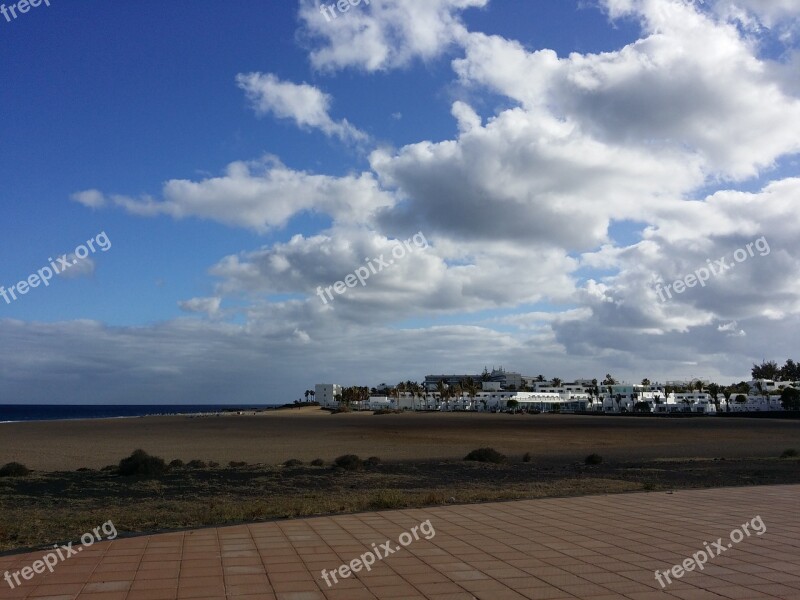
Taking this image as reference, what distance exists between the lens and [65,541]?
8.18m

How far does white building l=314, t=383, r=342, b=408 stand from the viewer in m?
167

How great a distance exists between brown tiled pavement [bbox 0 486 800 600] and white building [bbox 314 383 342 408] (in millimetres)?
157121

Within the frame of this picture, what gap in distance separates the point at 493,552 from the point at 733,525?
3861 millimetres

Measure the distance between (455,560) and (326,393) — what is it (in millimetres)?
A: 168429

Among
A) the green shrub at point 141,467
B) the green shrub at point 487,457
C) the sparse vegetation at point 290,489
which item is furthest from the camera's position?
the green shrub at point 487,457

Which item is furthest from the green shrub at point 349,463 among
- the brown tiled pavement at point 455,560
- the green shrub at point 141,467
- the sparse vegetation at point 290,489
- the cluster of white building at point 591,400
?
the cluster of white building at point 591,400

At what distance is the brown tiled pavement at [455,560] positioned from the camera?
6.01 meters

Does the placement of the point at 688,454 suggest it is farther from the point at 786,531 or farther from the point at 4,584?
the point at 4,584

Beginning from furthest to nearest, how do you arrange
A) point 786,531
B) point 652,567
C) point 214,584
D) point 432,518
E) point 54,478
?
point 54,478 → point 432,518 → point 786,531 → point 652,567 → point 214,584

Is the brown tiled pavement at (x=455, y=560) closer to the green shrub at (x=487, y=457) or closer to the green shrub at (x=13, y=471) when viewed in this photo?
the green shrub at (x=487, y=457)

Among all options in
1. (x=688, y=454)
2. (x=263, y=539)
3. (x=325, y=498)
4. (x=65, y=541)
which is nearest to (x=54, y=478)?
(x=325, y=498)

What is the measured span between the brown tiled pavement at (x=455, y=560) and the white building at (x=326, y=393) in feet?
515

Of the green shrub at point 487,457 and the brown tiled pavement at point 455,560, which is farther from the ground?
the brown tiled pavement at point 455,560

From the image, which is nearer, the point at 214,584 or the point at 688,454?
the point at 214,584
